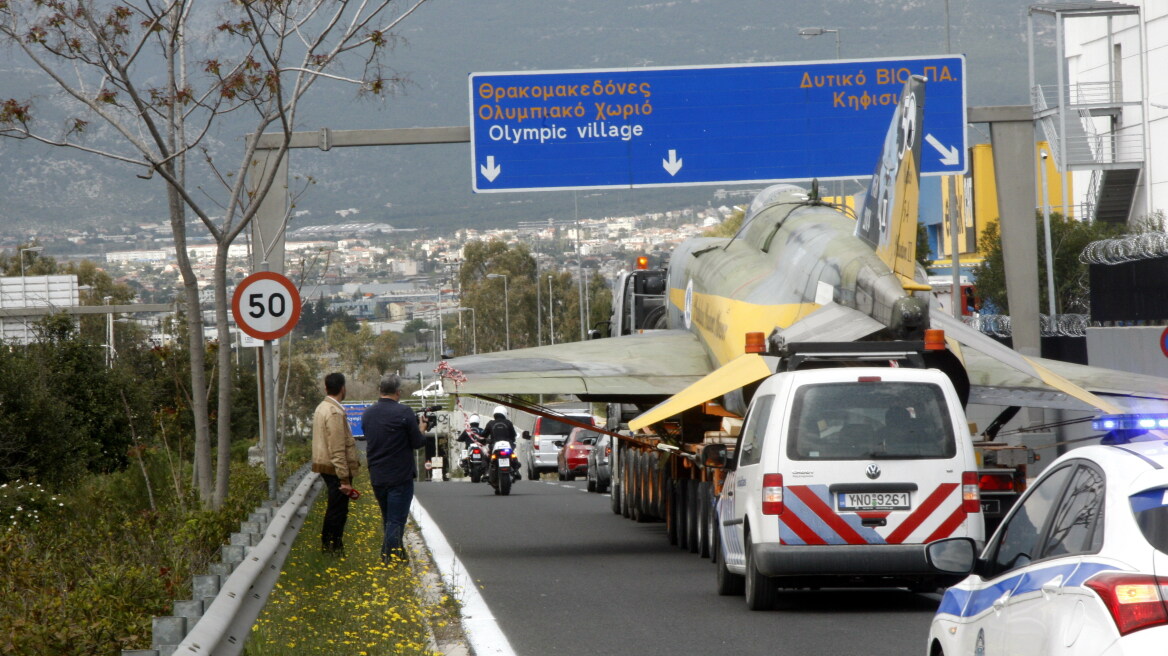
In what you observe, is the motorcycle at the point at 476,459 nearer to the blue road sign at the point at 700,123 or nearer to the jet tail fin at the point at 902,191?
the blue road sign at the point at 700,123

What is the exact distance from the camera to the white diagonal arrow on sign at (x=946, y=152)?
24.7 m

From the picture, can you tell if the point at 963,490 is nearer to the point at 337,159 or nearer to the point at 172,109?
the point at 172,109

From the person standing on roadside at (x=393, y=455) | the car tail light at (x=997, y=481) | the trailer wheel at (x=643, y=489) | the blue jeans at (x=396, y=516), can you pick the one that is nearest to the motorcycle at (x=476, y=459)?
the trailer wheel at (x=643, y=489)

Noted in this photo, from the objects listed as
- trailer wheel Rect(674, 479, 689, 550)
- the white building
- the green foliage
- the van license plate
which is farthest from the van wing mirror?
the green foliage

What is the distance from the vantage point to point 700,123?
2470 cm

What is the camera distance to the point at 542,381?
1808 centimetres

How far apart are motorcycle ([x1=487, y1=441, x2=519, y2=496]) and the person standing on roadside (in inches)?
606

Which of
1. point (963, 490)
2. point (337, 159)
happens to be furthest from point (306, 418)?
point (337, 159)

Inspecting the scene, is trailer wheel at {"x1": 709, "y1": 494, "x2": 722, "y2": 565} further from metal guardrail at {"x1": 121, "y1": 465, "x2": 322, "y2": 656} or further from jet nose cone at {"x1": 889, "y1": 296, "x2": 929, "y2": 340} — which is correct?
metal guardrail at {"x1": 121, "y1": 465, "x2": 322, "y2": 656}

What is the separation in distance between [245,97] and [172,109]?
75cm

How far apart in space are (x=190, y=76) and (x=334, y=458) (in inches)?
168

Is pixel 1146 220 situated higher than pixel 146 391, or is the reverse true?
pixel 1146 220

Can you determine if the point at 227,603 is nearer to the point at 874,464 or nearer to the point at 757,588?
the point at 757,588

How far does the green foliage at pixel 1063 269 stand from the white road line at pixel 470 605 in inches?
1589
